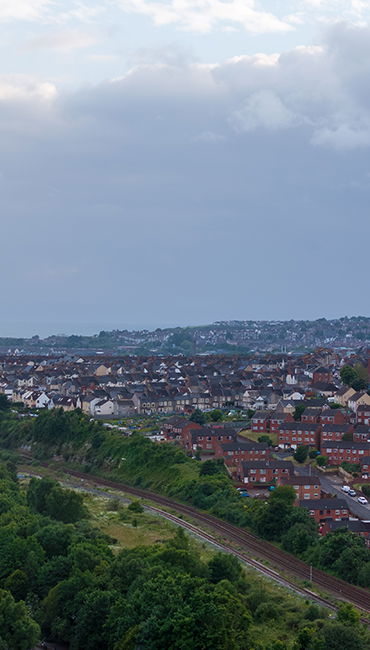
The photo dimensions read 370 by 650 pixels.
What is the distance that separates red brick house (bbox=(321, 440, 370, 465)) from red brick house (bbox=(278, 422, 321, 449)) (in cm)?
288

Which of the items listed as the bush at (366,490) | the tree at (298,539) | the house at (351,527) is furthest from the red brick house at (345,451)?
the tree at (298,539)

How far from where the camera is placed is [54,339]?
194375mm

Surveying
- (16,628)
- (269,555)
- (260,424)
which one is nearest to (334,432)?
(260,424)

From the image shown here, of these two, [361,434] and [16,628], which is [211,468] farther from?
[16,628]

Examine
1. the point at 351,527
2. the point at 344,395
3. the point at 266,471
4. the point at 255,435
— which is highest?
the point at 344,395

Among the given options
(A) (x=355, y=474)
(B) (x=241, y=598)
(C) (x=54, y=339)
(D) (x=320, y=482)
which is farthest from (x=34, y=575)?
(C) (x=54, y=339)

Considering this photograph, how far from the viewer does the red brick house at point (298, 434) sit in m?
54.5

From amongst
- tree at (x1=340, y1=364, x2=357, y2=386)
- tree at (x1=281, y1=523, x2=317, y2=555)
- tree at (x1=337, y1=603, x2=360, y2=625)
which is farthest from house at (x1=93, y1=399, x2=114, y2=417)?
tree at (x1=337, y1=603, x2=360, y2=625)

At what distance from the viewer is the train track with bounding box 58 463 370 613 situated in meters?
31.7

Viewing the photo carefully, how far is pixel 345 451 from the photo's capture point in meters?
50.5

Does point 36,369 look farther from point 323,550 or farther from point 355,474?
point 323,550

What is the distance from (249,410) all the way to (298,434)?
13.2 metres

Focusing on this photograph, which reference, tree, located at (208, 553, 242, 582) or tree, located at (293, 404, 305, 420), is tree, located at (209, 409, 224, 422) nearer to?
tree, located at (293, 404, 305, 420)

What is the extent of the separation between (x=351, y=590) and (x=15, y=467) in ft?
95.1
